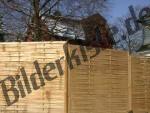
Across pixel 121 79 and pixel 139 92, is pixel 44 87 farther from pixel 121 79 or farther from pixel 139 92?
pixel 139 92

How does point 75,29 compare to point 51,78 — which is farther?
point 75,29

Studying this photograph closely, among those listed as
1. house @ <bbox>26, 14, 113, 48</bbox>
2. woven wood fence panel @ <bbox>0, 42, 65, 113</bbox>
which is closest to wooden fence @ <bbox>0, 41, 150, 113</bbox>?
woven wood fence panel @ <bbox>0, 42, 65, 113</bbox>

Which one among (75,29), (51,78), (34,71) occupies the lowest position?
(51,78)

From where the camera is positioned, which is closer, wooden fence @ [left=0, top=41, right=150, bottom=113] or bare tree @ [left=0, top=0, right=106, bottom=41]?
wooden fence @ [left=0, top=41, right=150, bottom=113]

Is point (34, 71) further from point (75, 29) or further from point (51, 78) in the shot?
point (75, 29)

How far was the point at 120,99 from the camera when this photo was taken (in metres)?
14.5

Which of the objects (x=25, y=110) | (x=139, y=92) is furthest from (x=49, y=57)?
(x=139, y=92)

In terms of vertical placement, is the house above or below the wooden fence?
above

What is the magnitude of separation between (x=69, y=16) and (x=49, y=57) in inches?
408

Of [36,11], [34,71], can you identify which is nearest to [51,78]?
[34,71]

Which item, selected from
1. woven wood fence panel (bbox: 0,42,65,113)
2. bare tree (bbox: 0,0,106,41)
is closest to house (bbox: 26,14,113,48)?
bare tree (bbox: 0,0,106,41)

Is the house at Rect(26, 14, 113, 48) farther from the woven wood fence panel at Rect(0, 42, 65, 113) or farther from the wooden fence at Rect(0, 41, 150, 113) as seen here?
the woven wood fence panel at Rect(0, 42, 65, 113)

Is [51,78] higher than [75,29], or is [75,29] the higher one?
[75,29]

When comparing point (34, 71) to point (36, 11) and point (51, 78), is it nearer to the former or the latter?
point (51, 78)
